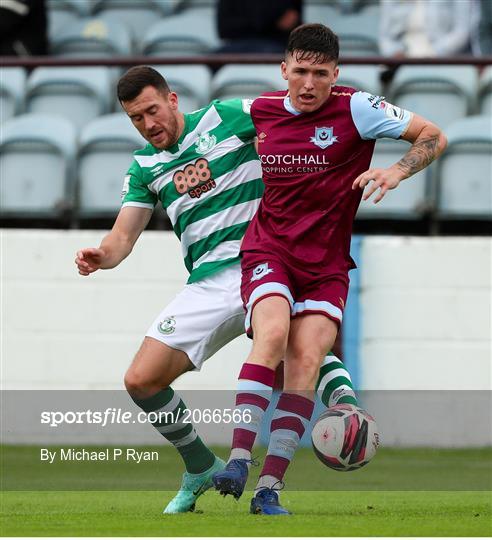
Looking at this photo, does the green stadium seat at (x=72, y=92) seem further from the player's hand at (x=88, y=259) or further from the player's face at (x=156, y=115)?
the player's hand at (x=88, y=259)

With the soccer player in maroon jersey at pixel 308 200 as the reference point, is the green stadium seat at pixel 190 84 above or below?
above

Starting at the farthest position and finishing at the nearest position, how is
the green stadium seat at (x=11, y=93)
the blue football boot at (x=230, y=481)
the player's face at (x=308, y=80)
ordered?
the green stadium seat at (x=11, y=93)
the player's face at (x=308, y=80)
the blue football boot at (x=230, y=481)

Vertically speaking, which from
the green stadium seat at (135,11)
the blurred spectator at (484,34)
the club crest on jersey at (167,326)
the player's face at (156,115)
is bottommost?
the club crest on jersey at (167,326)

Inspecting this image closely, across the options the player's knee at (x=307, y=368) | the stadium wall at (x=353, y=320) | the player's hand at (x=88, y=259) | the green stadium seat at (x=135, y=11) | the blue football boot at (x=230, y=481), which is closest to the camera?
the blue football boot at (x=230, y=481)

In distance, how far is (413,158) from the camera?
6.30 meters

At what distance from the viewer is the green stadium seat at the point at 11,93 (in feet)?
39.8

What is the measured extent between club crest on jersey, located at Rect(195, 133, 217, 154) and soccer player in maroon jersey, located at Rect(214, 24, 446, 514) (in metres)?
0.44

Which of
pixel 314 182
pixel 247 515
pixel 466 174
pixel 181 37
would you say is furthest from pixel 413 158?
pixel 181 37

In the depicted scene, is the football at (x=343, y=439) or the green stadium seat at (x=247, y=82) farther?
the green stadium seat at (x=247, y=82)

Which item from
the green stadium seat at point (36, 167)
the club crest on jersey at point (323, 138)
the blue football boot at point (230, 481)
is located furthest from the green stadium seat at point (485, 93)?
the blue football boot at point (230, 481)

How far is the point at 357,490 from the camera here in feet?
27.1

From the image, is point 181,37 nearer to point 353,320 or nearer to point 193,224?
point 353,320

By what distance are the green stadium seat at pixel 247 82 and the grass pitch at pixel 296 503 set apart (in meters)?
3.05

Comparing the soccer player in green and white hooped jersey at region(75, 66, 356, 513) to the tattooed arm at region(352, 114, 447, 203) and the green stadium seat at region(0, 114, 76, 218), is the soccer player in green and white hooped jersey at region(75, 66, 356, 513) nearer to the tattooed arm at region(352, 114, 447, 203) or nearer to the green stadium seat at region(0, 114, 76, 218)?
the tattooed arm at region(352, 114, 447, 203)
